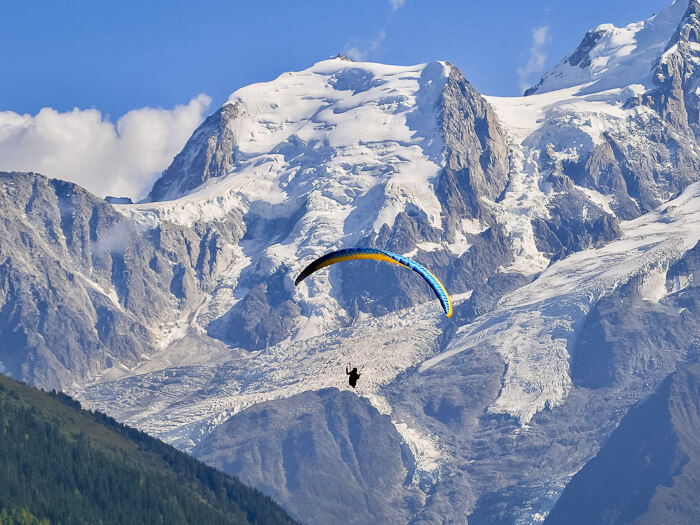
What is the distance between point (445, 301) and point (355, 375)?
14.5m

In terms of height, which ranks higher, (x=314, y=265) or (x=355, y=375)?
(x=314, y=265)

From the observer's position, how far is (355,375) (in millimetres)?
158875

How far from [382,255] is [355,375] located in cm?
1169

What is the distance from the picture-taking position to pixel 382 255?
6363 inches

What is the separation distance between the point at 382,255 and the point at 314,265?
801 centimetres

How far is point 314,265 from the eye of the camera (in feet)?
545

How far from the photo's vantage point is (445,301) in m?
168

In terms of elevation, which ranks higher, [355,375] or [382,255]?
[382,255]

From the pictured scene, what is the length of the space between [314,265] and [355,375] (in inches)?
517

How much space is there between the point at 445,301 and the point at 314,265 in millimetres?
13397

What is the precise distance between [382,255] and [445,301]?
33.6 ft
